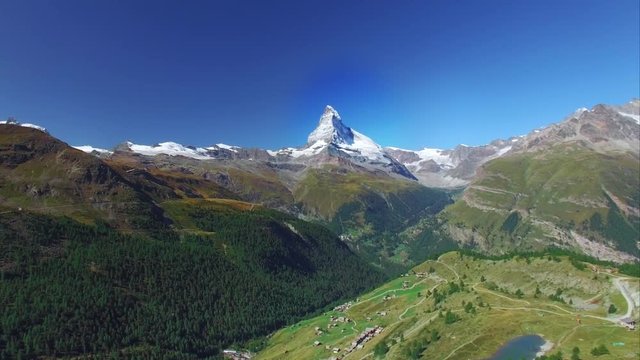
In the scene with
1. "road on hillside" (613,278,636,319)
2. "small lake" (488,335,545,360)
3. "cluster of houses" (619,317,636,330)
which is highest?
"road on hillside" (613,278,636,319)

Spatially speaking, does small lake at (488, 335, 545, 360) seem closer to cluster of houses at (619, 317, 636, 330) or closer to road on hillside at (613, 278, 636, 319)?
cluster of houses at (619, 317, 636, 330)

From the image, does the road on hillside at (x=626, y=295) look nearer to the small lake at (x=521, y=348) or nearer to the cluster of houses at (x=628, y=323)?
the cluster of houses at (x=628, y=323)

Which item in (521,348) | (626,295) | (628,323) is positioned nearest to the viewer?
(521,348)

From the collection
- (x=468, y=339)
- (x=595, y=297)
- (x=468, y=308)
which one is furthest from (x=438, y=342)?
(x=595, y=297)

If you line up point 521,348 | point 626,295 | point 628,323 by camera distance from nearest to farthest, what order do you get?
point 521,348, point 628,323, point 626,295

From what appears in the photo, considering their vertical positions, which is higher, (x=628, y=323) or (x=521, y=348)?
(x=628, y=323)

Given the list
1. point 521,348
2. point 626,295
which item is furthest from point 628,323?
point 521,348

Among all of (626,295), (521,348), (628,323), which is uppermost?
(626,295)

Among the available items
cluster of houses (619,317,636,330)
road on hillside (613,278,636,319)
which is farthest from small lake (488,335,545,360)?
road on hillside (613,278,636,319)

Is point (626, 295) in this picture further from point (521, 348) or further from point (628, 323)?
point (521, 348)
